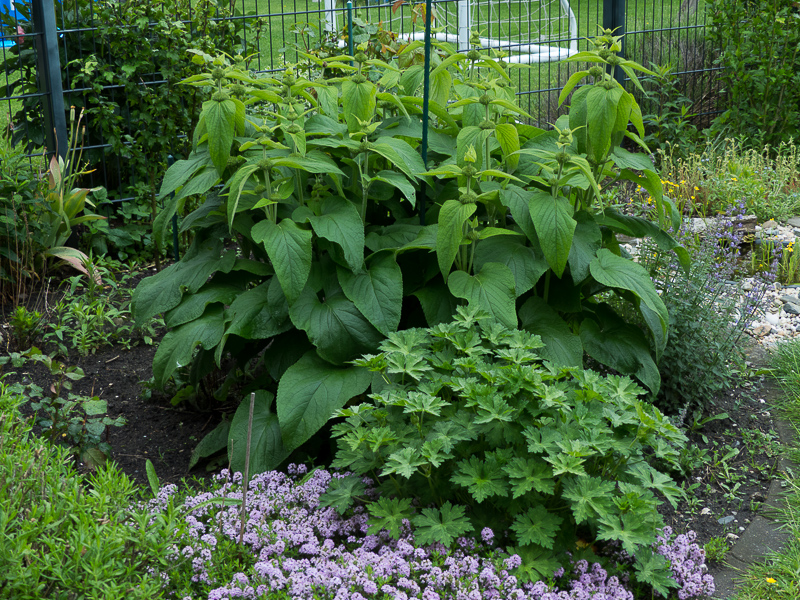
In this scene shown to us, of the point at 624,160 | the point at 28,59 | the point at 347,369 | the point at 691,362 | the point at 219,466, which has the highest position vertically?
the point at 28,59

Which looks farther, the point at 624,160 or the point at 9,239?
the point at 9,239

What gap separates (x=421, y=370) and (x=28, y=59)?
4.34 m

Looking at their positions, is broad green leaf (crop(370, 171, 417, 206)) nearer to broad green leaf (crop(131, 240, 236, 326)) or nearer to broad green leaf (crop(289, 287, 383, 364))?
broad green leaf (crop(289, 287, 383, 364))

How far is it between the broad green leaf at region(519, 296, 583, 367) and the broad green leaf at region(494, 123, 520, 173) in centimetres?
53

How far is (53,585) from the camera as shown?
6.64ft

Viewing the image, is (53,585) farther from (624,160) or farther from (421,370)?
(624,160)

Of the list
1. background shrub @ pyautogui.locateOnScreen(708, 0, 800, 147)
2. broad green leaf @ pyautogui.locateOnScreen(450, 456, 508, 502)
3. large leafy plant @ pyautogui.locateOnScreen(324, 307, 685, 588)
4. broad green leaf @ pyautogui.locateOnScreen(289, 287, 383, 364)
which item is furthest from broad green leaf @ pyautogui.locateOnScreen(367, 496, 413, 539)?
background shrub @ pyautogui.locateOnScreen(708, 0, 800, 147)

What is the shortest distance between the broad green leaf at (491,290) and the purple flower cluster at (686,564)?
0.86 meters

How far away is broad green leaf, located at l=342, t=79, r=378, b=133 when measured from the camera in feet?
9.66

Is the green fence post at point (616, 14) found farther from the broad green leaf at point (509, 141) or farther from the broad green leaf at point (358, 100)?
the broad green leaf at point (358, 100)

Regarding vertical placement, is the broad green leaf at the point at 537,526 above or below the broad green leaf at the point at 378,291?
below

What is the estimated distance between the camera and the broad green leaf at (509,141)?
110 inches

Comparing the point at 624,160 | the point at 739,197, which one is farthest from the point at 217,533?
the point at 739,197

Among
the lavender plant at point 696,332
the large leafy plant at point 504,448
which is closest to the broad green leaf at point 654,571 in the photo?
the large leafy plant at point 504,448
